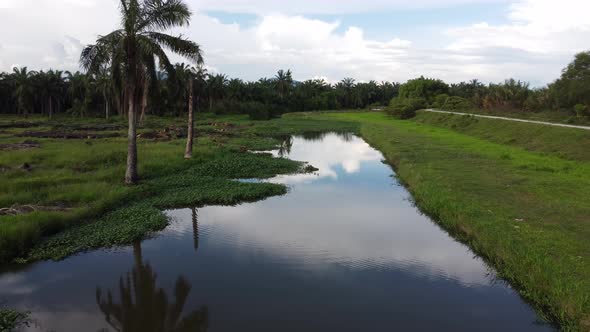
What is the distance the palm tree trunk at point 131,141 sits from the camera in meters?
19.5

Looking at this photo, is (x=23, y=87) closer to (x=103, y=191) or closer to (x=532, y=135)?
(x=103, y=191)

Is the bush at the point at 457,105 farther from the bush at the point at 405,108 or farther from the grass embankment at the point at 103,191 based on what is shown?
the grass embankment at the point at 103,191

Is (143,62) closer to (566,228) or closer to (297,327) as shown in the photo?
(297,327)

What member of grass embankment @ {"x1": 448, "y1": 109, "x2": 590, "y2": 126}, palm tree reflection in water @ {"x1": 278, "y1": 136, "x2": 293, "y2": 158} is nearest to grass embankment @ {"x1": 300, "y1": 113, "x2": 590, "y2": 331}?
grass embankment @ {"x1": 448, "y1": 109, "x2": 590, "y2": 126}

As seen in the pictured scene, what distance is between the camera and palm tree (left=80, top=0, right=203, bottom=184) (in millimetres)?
18781

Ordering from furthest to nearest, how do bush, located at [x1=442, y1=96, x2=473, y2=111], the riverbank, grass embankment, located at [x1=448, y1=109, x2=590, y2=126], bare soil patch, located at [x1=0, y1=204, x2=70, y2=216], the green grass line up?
bush, located at [x1=442, y1=96, x2=473, y2=111] → grass embankment, located at [x1=448, y1=109, x2=590, y2=126] → the green grass → bare soil patch, located at [x1=0, y1=204, x2=70, y2=216] → the riverbank

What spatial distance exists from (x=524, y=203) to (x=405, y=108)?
Answer: 62552 mm

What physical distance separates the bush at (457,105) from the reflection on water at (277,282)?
57.9m

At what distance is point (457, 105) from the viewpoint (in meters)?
71.7

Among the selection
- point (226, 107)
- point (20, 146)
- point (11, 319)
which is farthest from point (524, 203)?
point (226, 107)

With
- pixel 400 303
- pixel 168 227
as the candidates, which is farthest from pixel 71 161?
pixel 400 303

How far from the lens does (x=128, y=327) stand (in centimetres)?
966

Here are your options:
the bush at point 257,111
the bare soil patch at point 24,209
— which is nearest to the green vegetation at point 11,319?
the bare soil patch at point 24,209

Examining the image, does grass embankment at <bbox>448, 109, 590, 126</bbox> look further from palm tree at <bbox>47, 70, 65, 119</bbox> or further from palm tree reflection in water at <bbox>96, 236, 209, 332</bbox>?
palm tree at <bbox>47, 70, 65, 119</bbox>
